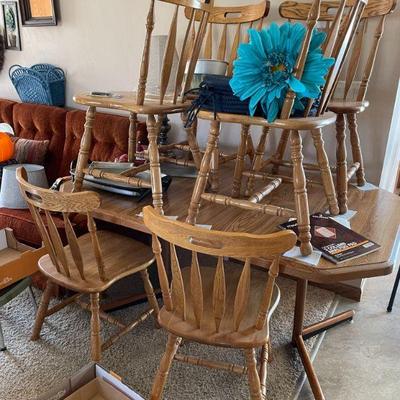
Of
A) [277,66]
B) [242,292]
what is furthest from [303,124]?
[242,292]

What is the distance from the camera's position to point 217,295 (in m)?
1.22

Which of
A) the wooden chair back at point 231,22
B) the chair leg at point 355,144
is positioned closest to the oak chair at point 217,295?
the chair leg at point 355,144

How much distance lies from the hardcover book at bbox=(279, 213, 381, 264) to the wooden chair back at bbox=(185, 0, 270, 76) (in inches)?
38.0

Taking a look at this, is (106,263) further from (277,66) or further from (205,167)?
(277,66)

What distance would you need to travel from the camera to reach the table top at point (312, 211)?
1266mm

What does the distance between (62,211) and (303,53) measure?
3.11 feet

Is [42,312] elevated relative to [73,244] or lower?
lower

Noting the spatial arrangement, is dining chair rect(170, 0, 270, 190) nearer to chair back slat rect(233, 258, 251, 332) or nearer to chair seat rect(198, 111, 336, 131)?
chair seat rect(198, 111, 336, 131)

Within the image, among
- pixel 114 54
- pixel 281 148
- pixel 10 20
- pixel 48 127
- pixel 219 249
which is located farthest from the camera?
pixel 10 20

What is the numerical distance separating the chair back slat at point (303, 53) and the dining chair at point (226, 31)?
0.69 meters

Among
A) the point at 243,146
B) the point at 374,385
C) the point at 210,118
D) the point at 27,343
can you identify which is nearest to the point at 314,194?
the point at 243,146

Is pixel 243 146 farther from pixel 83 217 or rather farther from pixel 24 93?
pixel 24 93

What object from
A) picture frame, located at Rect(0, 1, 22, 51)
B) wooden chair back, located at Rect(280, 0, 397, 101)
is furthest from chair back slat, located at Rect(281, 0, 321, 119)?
picture frame, located at Rect(0, 1, 22, 51)

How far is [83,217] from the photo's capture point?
7.20 feet
